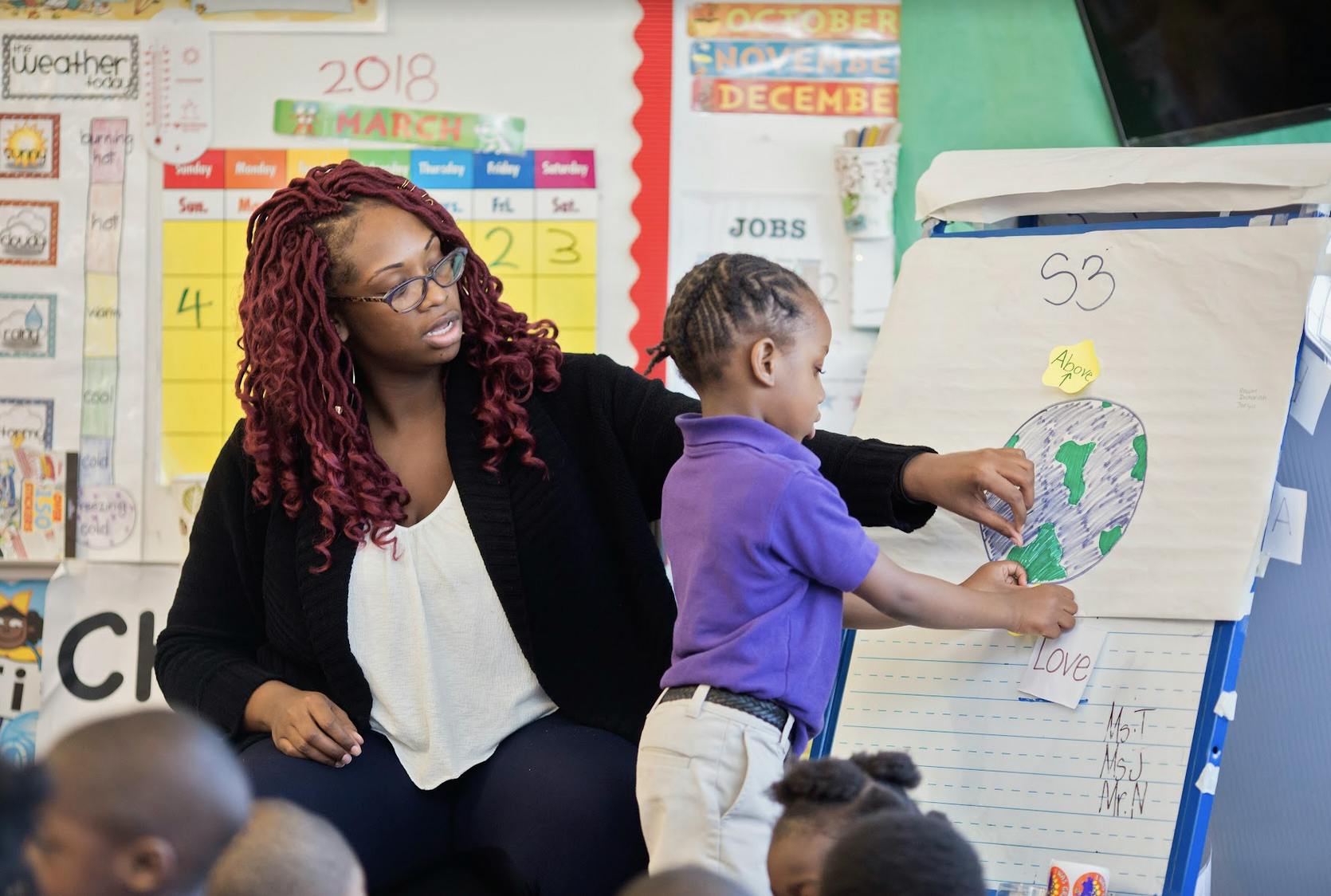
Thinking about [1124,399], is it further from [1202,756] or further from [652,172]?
[652,172]

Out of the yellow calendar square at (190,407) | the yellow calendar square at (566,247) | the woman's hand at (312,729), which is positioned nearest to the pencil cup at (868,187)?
the yellow calendar square at (566,247)

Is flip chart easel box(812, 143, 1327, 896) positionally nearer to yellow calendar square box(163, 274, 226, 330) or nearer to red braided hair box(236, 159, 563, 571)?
red braided hair box(236, 159, 563, 571)

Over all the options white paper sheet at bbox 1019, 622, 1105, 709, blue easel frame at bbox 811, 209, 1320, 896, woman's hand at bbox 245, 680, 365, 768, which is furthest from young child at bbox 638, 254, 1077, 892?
woman's hand at bbox 245, 680, 365, 768

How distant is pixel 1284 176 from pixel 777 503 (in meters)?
0.65

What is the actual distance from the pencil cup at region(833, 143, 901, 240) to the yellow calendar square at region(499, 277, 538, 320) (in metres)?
0.58

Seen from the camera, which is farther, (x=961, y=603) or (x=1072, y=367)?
(x=1072, y=367)

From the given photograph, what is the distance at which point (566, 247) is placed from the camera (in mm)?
2332

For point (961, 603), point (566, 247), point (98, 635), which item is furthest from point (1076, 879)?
point (98, 635)

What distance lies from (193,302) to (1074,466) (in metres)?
1.65

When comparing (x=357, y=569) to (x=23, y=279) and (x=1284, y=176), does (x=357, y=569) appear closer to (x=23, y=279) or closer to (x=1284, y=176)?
(x=1284, y=176)

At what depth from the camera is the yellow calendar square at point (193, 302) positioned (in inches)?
93.1

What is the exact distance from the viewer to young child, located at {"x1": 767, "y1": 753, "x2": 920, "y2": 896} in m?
0.88

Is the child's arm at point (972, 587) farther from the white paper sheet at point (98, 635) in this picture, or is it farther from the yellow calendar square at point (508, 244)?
the white paper sheet at point (98, 635)

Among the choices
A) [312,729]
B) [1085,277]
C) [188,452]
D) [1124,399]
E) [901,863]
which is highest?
[1085,277]
